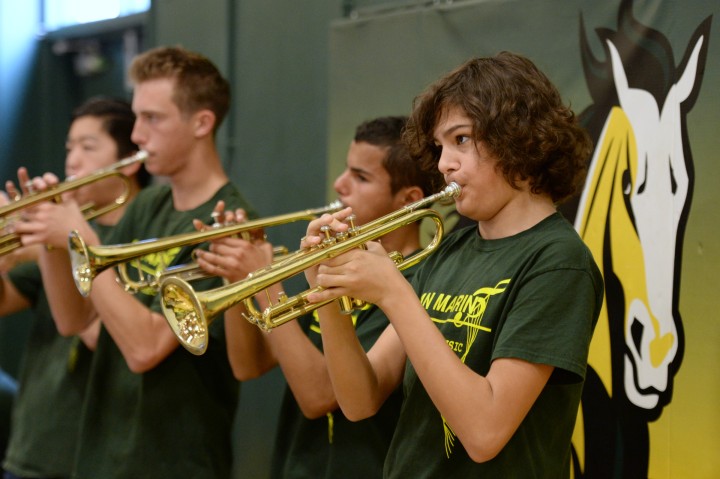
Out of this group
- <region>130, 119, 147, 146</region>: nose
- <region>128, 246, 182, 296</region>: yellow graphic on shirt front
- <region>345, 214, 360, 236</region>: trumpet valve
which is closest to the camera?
<region>345, 214, 360, 236</region>: trumpet valve

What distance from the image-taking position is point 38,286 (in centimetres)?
354

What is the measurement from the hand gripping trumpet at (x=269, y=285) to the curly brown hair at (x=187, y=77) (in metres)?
1.08

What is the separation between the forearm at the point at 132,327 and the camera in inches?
107

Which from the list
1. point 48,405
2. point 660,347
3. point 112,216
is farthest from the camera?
point 112,216

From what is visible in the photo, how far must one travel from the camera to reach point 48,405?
327cm

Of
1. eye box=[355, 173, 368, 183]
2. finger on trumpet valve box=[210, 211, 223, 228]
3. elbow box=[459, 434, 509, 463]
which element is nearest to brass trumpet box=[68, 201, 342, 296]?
finger on trumpet valve box=[210, 211, 223, 228]

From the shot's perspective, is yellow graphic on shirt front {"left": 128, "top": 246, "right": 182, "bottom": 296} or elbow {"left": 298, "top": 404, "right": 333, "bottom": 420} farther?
yellow graphic on shirt front {"left": 128, "top": 246, "right": 182, "bottom": 296}

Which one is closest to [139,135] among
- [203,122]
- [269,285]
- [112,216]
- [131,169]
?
[203,122]

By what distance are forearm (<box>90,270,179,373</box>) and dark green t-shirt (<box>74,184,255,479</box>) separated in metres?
0.08

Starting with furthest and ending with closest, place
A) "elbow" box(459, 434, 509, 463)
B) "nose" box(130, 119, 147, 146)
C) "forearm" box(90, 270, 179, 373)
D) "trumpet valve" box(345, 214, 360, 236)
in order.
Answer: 1. "nose" box(130, 119, 147, 146)
2. "forearm" box(90, 270, 179, 373)
3. "trumpet valve" box(345, 214, 360, 236)
4. "elbow" box(459, 434, 509, 463)

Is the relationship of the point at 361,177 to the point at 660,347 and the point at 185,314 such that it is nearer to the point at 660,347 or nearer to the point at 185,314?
the point at 185,314

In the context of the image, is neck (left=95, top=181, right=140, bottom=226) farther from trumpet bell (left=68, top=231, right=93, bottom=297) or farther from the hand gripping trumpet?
the hand gripping trumpet

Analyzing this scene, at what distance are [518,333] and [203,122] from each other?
1.70m

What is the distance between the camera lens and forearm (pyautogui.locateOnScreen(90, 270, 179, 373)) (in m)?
2.71
